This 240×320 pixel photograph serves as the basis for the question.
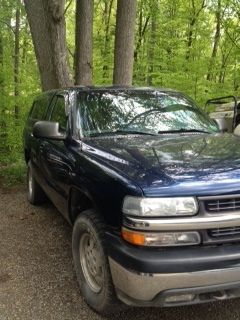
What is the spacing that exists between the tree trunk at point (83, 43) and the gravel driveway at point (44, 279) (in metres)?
3.41

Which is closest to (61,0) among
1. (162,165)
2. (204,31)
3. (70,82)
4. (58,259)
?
(70,82)

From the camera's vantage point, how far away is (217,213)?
114 inches

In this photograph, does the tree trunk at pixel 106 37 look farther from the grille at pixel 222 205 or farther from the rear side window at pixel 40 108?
the grille at pixel 222 205

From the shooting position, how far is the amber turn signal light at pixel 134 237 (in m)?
2.88

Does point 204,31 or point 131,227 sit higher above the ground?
point 204,31

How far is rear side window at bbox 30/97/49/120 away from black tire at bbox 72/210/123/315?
2663 millimetres

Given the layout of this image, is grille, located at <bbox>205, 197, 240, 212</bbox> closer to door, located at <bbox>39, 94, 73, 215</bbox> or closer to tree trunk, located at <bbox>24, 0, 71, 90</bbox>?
door, located at <bbox>39, 94, 73, 215</bbox>

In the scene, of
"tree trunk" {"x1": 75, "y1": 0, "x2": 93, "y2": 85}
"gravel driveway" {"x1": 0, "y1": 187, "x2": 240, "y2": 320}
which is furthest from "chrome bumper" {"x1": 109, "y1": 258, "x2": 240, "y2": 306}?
"tree trunk" {"x1": 75, "y1": 0, "x2": 93, "y2": 85}

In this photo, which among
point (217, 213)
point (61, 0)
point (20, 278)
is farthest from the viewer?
point (61, 0)

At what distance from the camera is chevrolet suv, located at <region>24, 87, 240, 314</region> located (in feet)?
9.30

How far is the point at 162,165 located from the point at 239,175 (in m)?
0.56

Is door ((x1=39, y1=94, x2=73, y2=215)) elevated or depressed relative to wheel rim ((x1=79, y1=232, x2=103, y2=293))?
elevated

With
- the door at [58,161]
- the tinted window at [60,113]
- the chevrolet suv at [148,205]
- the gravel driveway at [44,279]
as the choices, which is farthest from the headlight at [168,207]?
the tinted window at [60,113]

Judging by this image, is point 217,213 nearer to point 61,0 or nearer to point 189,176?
point 189,176
